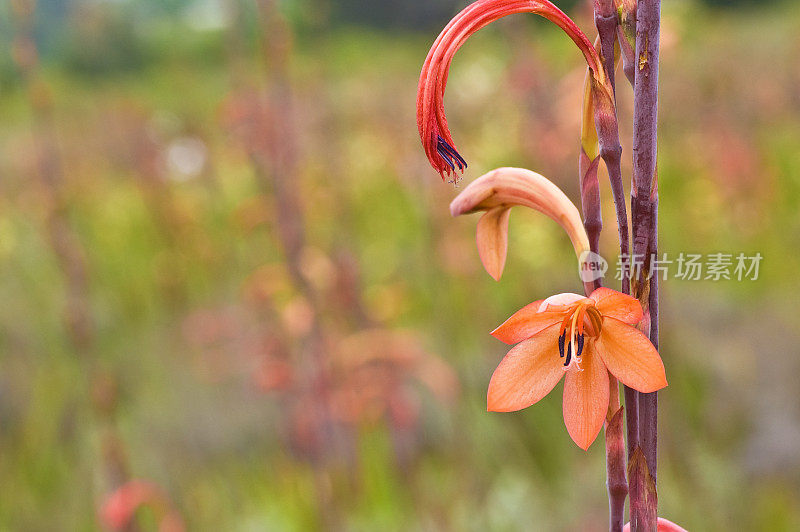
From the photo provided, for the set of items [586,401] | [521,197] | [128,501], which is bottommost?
[128,501]

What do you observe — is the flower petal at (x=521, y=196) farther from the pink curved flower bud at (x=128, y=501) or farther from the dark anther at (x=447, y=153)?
the pink curved flower bud at (x=128, y=501)

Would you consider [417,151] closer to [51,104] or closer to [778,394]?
[51,104]

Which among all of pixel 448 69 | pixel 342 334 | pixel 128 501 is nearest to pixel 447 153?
pixel 448 69

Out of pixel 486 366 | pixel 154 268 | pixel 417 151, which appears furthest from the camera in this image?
pixel 154 268

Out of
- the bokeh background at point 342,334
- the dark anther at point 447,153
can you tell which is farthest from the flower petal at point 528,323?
the bokeh background at point 342,334

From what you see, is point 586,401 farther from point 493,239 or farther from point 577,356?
point 493,239

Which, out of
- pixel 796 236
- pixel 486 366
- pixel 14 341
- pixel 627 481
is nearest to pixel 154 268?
pixel 14 341

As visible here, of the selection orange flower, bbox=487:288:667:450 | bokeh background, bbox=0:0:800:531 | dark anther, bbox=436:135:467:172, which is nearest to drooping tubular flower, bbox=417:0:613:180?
dark anther, bbox=436:135:467:172
